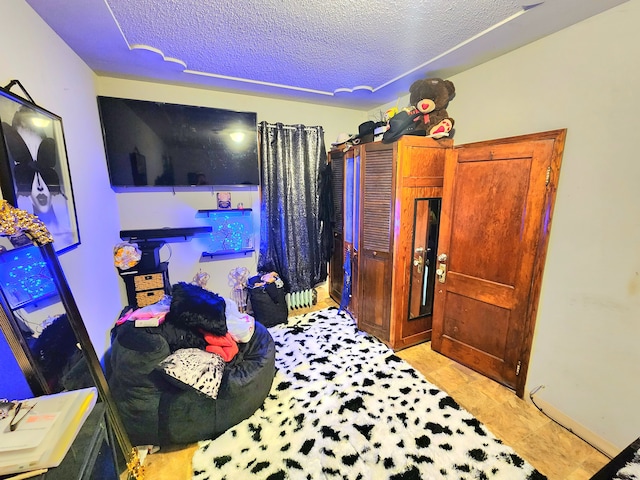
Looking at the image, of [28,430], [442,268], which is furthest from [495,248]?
[28,430]

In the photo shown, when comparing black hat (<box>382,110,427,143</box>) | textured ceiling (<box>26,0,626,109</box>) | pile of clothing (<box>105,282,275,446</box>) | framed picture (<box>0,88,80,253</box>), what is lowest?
pile of clothing (<box>105,282,275,446</box>)

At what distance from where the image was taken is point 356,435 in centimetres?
168

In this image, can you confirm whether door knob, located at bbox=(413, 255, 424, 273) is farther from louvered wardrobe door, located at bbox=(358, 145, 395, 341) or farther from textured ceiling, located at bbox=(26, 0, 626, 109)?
textured ceiling, located at bbox=(26, 0, 626, 109)

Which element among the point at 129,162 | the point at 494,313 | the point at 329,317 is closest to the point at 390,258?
the point at 494,313

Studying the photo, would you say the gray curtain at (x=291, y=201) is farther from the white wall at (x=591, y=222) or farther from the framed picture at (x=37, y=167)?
the white wall at (x=591, y=222)

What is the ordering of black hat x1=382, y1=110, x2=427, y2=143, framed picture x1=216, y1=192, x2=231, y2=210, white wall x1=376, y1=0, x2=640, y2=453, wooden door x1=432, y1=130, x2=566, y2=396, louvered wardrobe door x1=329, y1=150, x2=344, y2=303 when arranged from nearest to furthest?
1. white wall x1=376, y1=0, x2=640, y2=453
2. wooden door x1=432, y1=130, x2=566, y2=396
3. black hat x1=382, y1=110, x2=427, y2=143
4. framed picture x1=216, y1=192, x2=231, y2=210
5. louvered wardrobe door x1=329, y1=150, x2=344, y2=303

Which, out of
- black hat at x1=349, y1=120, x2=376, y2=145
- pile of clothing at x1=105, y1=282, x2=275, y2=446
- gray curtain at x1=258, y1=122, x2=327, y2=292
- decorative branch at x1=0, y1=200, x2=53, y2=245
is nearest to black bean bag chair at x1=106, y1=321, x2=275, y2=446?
pile of clothing at x1=105, y1=282, x2=275, y2=446

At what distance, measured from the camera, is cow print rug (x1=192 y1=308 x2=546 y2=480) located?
4.83ft

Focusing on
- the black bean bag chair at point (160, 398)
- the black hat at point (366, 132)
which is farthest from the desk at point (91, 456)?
the black hat at point (366, 132)

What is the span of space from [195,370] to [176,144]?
6.79 feet

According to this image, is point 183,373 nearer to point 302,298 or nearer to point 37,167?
point 37,167

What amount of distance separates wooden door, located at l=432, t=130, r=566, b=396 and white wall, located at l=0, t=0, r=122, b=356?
8.91 ft

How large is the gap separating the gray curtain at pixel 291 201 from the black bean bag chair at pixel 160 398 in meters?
1.59

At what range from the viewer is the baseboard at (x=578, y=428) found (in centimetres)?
157
